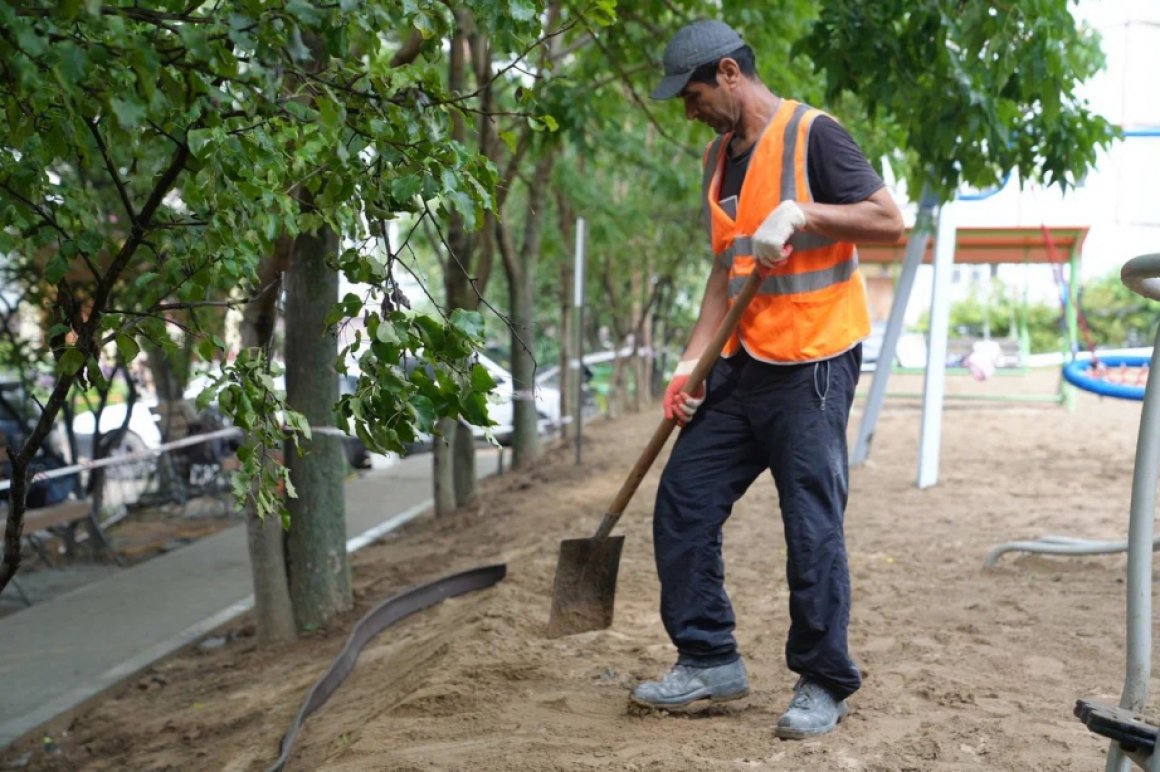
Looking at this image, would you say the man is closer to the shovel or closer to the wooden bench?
the shovel

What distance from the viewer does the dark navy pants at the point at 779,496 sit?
12.6 feet

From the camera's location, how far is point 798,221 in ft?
12.1

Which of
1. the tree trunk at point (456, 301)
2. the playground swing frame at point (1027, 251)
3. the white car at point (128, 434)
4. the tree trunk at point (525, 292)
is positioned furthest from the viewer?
the playground swing frame at point (1027, 251)

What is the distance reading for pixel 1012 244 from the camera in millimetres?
17328

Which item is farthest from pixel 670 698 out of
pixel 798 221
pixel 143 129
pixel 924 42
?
pixel 924 42

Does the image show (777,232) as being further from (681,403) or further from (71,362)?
(71,362)

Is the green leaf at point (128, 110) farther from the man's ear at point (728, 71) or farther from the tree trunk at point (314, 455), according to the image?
the tree trunk at point (314, 455)

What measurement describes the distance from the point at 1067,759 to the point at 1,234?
303 cm

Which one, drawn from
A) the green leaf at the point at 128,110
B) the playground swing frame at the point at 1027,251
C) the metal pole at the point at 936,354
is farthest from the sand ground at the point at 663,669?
the playground swing frame at the point at 1027,251

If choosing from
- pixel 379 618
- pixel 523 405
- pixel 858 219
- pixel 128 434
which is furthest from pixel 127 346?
pixel 523 405

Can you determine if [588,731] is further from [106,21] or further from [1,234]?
[106,21]

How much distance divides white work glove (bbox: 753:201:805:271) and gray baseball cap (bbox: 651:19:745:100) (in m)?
0.48

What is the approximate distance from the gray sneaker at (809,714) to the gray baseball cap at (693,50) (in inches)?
67.2

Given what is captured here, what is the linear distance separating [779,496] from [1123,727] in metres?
1.42
